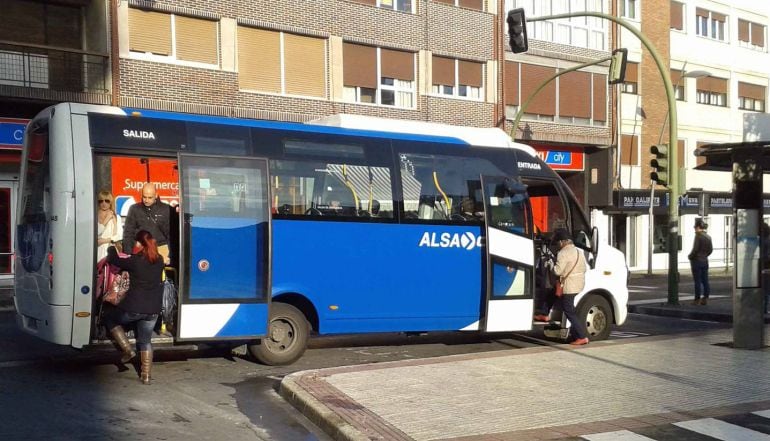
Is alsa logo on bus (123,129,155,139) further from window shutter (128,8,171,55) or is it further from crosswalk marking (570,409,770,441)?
window shutter (128,8,171,55)

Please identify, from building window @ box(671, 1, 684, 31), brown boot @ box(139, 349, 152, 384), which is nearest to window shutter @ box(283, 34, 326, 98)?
brown boot @ box(139, 349, 152, 384)

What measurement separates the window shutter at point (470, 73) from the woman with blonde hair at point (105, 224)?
19968 mm

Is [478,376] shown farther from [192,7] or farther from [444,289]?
[192,7]

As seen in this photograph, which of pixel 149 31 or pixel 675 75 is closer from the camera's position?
pixel 149 31

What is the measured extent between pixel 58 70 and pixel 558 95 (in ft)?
59.4

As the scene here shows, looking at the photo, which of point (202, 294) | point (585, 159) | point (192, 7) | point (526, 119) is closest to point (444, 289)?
point (202, 294)

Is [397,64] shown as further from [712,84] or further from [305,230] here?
[712,84]

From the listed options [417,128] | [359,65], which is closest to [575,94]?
[359,65]

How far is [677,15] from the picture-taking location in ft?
120

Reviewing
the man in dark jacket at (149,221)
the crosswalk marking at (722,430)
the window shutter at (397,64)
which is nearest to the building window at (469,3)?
the window shutter at (397,64)

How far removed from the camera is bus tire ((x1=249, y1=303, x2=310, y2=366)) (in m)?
10.0

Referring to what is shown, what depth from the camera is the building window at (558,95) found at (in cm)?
2978

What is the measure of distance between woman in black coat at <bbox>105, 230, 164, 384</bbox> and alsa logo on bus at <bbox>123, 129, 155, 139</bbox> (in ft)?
4.23

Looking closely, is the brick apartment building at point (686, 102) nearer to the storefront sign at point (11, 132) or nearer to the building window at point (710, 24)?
the building window at point (710, 24)
